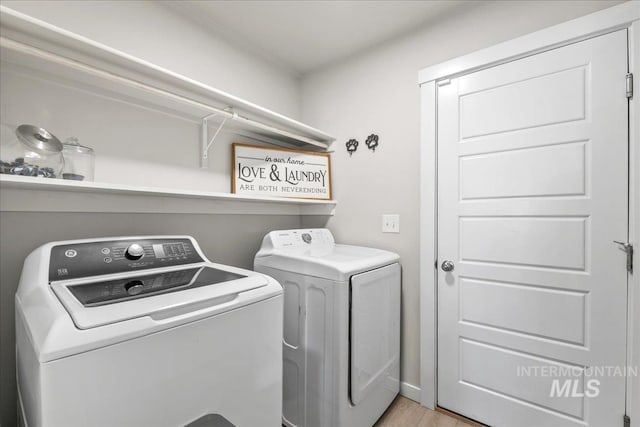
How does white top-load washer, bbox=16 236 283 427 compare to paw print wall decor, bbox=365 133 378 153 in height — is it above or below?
below

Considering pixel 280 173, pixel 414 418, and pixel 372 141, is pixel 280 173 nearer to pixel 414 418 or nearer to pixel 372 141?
pixel 372 141

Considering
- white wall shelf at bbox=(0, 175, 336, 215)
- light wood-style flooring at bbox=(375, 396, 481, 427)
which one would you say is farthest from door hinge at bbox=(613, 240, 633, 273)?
white wall shelf at bbox=(0, 175, 336, 215)

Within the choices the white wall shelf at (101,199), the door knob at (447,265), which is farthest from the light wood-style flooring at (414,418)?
the white wall shelf at (101,199)

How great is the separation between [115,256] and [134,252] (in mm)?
68

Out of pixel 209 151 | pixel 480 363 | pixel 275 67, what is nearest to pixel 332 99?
pixel 275 67

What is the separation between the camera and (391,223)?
200cm

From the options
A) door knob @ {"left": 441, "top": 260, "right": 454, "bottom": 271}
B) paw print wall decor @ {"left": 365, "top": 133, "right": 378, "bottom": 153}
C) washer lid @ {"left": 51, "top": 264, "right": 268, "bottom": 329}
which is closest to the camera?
washer lid @ {"left": 51, "top": 264, "right": 268, "bottom": 329}

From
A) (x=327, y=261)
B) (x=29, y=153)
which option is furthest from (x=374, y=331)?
(x=29, y=153)

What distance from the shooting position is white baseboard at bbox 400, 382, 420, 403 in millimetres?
1867

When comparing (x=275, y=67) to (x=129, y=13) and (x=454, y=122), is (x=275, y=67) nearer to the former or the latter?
(x=129, y=13)

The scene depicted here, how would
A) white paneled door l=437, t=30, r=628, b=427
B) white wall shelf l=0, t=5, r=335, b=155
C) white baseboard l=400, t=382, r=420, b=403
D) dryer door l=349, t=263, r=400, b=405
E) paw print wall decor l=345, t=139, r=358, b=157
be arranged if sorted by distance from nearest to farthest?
white wall shelf l=0, t=5, r=335, b=155, white paneled door l=437, t=30, r=628, b=427, dryer door l=349, t=263, r=400, b=405, white baseboard l=400, t=382, r=420, b=403, paw print wall decor l=345, t=139, r=358, b=157

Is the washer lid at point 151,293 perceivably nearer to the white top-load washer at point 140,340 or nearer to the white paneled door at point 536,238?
the white top-load washer at point 140,340

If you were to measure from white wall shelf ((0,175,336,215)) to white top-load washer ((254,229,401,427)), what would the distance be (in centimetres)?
44

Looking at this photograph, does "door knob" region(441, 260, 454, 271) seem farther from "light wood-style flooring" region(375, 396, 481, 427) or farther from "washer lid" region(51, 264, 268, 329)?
"washer lid" region(51, 264, 268, 329)
